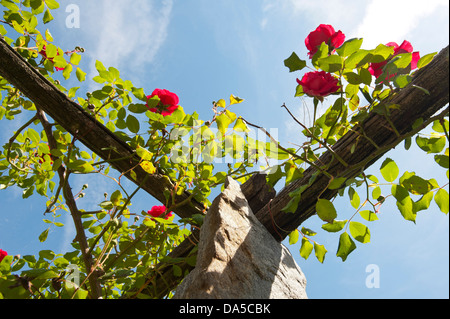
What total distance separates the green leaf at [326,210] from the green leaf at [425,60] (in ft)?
1.64

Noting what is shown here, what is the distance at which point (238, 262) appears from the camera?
37.8 inches

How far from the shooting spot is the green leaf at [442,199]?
1.03 metres

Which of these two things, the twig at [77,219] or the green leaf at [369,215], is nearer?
the green leaf at [369,215]

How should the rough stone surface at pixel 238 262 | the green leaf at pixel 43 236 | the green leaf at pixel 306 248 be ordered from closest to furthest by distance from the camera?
the rough stone surface at pixel 238 262 → the green leaf at pixel 306 248 → the green leaf at pixel 43 236

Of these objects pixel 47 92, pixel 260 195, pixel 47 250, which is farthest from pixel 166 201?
pixel 47 92

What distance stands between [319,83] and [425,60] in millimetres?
319

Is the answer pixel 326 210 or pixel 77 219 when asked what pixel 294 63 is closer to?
pixel 326 210

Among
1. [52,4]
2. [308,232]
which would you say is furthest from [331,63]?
[52,4]

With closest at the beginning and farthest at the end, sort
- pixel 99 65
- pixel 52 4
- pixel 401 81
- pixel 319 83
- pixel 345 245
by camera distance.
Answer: pixel 401 81 → pixel 319 83 → pixel 345 245 → pixel 99 65 → pixel 52 4

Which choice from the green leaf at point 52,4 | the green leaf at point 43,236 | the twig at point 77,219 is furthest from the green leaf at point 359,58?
the green leaf at point 43,236

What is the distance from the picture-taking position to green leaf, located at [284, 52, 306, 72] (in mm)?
990

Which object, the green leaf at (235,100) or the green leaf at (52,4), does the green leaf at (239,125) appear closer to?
the green leaf at (235,100)

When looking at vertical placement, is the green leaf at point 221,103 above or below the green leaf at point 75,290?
above

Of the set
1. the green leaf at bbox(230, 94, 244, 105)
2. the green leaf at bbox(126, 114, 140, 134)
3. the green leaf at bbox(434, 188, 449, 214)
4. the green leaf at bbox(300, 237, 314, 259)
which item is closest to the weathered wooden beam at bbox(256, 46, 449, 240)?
the green leaf at bbox(300, 237, 314, 259)
